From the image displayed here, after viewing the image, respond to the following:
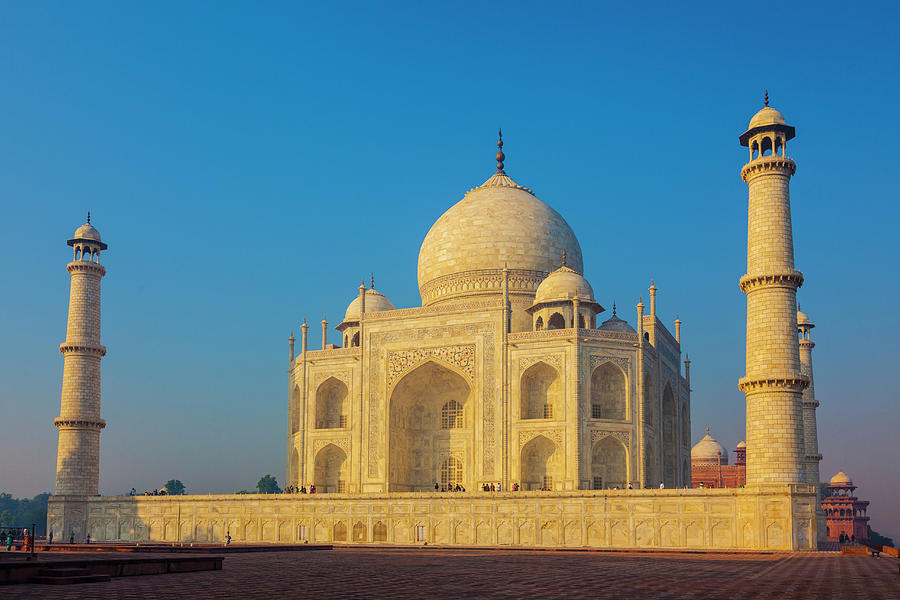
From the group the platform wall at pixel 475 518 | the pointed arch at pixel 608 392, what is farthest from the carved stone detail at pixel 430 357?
the platform wall at pixel 475 518

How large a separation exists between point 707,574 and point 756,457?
1192 cm

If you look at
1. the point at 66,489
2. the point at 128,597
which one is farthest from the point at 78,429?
the point at 128,597

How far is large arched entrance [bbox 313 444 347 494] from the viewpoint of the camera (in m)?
34.1

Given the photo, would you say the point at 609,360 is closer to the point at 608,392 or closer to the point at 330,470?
the point at 608,392

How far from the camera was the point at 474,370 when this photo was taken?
32062mm

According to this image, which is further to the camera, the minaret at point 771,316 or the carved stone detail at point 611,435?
the carved stone detail at point 611,435

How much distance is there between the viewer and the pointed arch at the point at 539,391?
31.2 m

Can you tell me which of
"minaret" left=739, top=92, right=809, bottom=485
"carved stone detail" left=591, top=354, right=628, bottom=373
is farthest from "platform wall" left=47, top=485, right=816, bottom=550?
"carved stone detail" left=591, top=354, right=628, bottom=373

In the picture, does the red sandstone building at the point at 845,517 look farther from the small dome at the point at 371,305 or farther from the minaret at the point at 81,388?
the minaret at the point at 81,388

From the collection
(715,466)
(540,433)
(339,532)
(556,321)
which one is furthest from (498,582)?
(715,466)

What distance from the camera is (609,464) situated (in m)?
30.6

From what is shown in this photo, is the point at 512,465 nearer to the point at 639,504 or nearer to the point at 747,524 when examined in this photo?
the point at 639,504

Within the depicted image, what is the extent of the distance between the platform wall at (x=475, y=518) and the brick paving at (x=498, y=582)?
28.1 ft

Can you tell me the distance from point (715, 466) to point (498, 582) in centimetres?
4874
